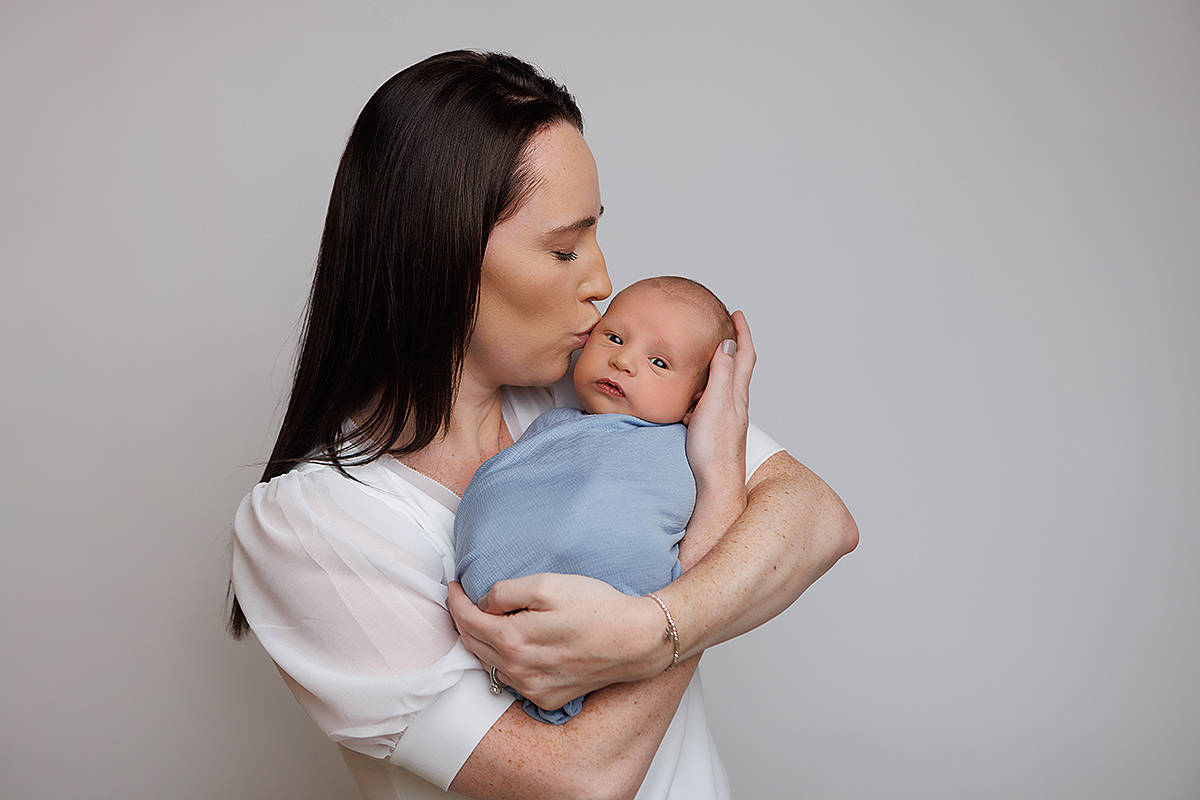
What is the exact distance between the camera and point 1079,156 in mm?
2887

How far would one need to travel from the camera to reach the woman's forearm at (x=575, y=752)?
1.44 meters

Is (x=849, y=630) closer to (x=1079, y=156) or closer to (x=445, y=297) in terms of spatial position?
→ (x=1079, y=156)

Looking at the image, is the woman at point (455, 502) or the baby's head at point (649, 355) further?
the baby's head at point (649, 355)

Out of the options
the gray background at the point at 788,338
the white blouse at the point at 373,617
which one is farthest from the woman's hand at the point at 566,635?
the gray background at the point at 788,338

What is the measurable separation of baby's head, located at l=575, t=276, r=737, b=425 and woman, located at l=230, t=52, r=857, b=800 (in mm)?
43

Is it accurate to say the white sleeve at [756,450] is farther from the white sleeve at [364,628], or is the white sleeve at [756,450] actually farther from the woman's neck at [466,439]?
the white sleeve at [364,628]

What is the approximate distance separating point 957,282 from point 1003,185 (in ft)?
0.95

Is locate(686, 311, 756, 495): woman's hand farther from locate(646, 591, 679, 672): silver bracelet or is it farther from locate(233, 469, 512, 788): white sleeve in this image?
locate(233, 469, 512, 788): white sleeve

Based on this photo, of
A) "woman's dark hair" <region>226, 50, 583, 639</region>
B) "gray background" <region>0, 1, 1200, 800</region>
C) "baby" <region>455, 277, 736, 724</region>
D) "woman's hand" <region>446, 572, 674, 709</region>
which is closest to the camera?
"woman's hand" <region>446, 572, 674, 709</region>

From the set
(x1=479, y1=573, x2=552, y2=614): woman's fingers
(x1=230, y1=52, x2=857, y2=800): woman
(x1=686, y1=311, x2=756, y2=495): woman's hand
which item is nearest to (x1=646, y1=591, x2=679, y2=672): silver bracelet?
(x1=230, y1=52, x2=857, y2=800): woman

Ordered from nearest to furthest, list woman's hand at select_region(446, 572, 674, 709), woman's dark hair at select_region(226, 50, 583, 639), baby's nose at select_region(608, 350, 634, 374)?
woman's hand at select_region(446, 572, 674, 709)
woman's dark hair at select_region(226, 50, 583, 639)
baby's nose at select_region(608, 350, 634, 374)

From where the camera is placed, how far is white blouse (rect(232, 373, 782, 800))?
146cm

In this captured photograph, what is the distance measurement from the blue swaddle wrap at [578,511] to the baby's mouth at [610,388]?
87mm

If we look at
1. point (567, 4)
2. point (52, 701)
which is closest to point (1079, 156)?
point (567, 4)
